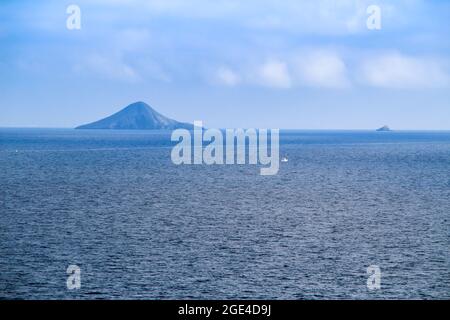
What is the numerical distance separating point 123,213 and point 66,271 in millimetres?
34100

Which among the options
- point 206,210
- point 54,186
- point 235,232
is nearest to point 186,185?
point 54,186

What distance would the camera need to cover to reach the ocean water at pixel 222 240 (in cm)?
4906

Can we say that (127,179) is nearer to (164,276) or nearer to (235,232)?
(235,232)

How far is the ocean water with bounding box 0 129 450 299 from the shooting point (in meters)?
49.1

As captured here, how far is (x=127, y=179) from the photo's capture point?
14012cm

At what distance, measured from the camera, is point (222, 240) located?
66438 mm

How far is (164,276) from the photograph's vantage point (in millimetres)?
51594
